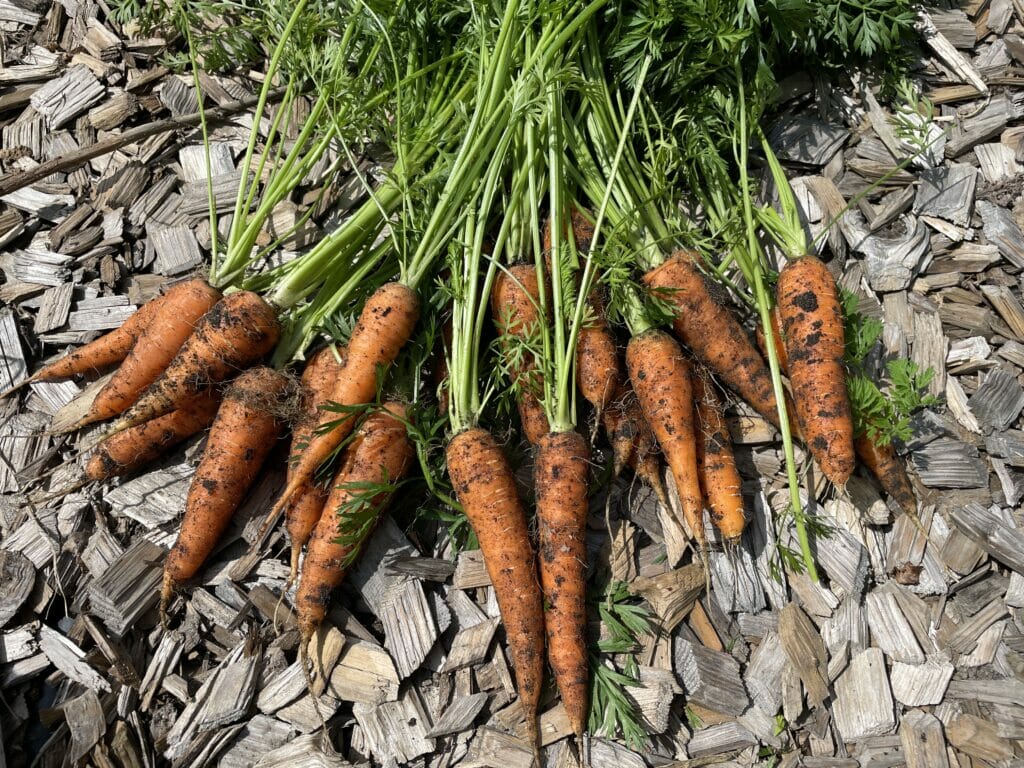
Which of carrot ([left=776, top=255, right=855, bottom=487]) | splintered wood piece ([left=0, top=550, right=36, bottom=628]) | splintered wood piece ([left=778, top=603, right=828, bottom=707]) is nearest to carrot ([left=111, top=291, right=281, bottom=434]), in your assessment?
splintered wood piece ([left=0, top=550, right=36, bottom=628])

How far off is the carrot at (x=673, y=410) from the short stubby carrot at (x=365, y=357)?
818 millimetres

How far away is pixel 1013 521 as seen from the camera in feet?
7.47

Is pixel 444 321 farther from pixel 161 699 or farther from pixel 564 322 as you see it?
pixel 161 699

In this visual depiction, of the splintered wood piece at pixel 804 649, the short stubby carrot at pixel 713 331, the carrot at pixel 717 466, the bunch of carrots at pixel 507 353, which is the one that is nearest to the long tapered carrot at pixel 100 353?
the bunch of carrots at pixel 507 353

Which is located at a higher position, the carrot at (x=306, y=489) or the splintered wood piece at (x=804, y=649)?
the carrot at (x=306, y=489)

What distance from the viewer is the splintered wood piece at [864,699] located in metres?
2.10

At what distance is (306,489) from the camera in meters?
2.28

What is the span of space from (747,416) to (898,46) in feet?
5.32

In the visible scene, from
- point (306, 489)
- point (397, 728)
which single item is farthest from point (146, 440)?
point (397, 728)

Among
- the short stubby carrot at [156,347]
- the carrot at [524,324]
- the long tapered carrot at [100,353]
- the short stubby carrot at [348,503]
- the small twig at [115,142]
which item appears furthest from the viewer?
the small twig at [115,142]

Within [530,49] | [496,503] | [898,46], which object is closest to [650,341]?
[496,503]

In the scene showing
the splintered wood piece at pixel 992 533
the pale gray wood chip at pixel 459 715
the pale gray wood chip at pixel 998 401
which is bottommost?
the splintered wood piece at pixel 992 533

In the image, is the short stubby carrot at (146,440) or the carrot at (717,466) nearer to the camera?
the carrot at (717,466)

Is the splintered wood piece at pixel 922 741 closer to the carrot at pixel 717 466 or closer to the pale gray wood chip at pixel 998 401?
Result: the carrot at pixel 717 466
